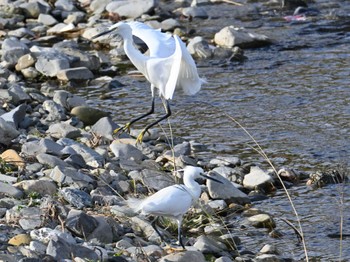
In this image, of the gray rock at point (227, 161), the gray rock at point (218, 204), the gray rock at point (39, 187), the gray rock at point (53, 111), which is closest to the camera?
the gray rock at point (39, 187)

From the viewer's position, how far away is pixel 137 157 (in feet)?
24.6

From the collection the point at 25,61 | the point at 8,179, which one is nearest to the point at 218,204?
the point at 8,179

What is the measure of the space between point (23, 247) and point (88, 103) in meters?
5.16

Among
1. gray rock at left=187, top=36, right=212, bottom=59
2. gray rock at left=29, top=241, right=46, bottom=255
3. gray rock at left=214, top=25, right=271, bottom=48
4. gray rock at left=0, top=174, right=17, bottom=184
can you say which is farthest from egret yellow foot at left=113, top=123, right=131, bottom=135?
gray rock at left=214, top=25, right=271, bottom=48

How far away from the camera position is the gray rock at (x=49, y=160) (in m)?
6.71

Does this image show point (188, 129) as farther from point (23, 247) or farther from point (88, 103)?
point (23, 247)

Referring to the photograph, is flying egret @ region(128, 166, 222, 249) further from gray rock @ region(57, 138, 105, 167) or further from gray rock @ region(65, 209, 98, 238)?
gray rock @ region(57, 138, 105, 167)

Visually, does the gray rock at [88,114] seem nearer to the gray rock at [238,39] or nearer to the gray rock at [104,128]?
the gray rock at [104,128]

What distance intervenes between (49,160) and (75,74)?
3990 millimetres

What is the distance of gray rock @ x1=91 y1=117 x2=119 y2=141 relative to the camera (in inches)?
320

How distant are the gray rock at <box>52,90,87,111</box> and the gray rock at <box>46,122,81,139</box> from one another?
41.0 inches

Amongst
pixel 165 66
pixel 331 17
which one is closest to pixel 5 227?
pixel 165 66

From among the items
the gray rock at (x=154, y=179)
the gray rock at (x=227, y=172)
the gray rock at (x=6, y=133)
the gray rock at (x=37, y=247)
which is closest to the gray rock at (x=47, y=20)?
the gray rock at (x=6, y=133)

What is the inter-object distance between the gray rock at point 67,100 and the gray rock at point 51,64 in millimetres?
1318
